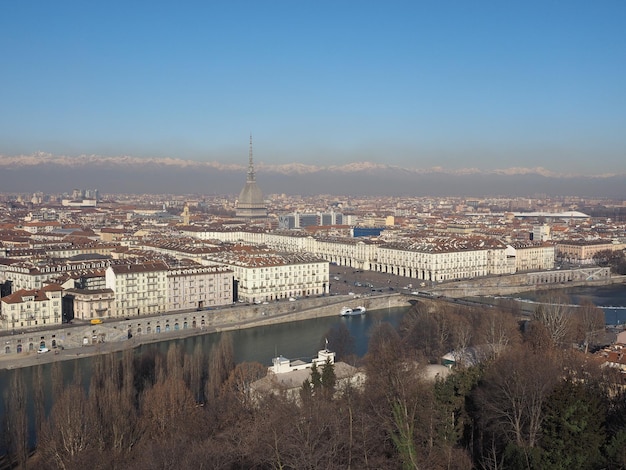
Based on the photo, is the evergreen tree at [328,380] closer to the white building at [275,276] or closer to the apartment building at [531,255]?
the white building at [275,276]

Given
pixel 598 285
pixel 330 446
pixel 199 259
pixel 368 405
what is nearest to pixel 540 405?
pixel 368 405

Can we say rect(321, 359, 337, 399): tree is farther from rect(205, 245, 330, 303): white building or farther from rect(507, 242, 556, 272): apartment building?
rect(507, 242, 556, 272): apartment building

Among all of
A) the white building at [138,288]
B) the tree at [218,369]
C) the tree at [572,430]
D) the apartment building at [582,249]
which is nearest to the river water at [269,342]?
the tree at [218,369]

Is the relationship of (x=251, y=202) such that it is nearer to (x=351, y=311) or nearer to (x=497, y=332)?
(x=351, y=311)

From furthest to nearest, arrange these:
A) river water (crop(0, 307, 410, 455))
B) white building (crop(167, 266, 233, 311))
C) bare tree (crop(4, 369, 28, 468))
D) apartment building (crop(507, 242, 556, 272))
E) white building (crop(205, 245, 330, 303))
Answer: apartment building (crop(507, 242, 556, 272))
white building (crop(205, 245, 330, 303))
white building (crop(167, 266, 233, 311))
river water (crop(0, 307, 410, 455))
bare tree (crop(4, 369, 28, 468))

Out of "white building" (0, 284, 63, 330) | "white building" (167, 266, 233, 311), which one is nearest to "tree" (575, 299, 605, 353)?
"white building" (167, 266, 233, 311)

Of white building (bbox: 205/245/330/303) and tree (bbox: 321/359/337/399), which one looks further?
white building (bbox: 205/245/330/303)

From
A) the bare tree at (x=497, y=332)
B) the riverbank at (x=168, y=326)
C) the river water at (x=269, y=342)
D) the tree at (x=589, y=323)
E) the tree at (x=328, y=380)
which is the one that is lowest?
the river water at (x=269, y=342)
